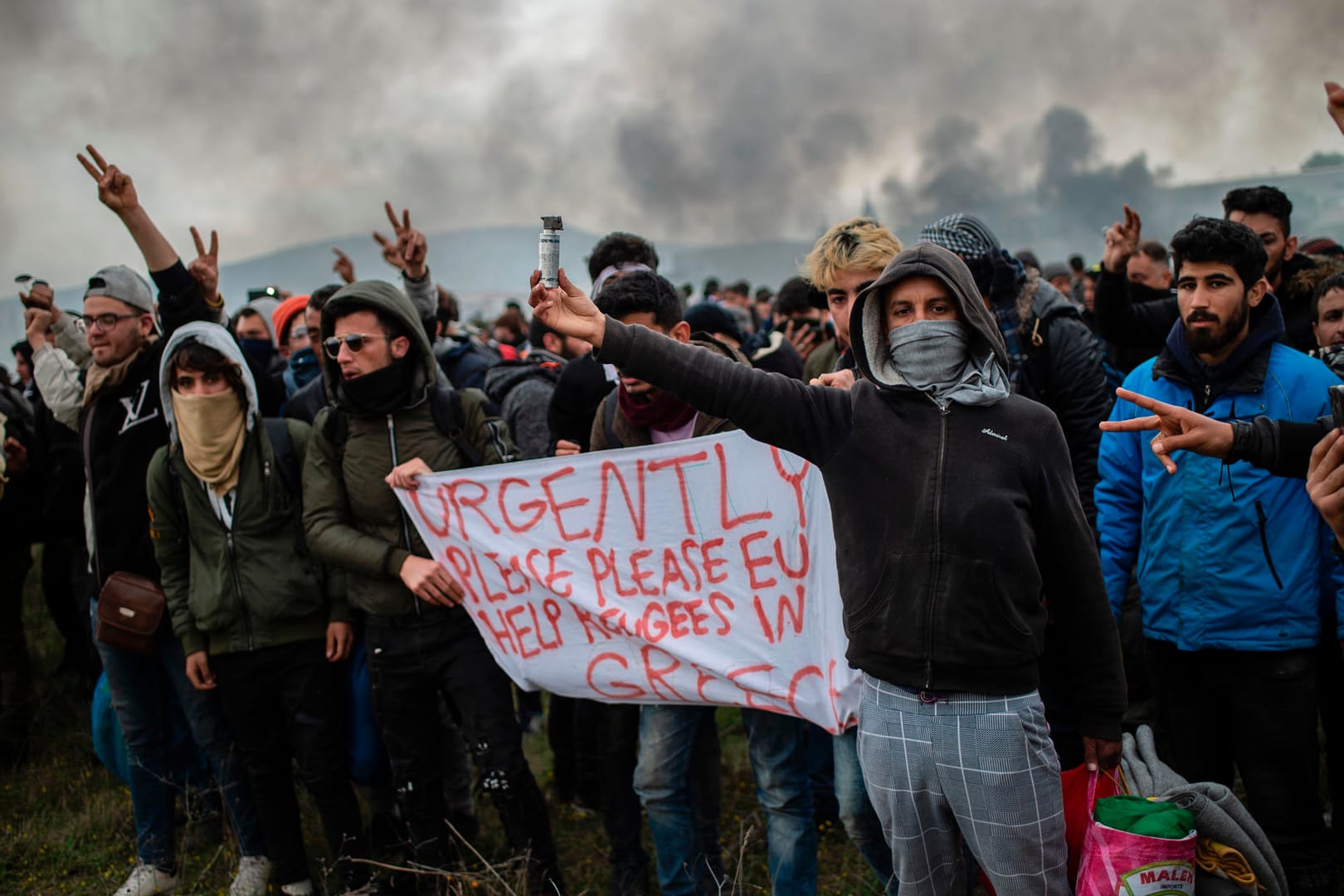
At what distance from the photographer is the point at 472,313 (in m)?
33.4

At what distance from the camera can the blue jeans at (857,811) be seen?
338cm

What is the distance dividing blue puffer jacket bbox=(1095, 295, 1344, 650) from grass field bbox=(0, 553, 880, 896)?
5.83ft

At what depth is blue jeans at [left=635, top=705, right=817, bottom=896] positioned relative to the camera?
3570 millimetres

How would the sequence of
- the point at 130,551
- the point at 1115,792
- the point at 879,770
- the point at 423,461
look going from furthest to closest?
the point at 130,551 < the point at 423,461 < the point at 1115,792 < the point at 879,770

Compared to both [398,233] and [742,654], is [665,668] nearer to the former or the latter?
[742,654]

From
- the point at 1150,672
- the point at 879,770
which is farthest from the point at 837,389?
the point at 1150,672

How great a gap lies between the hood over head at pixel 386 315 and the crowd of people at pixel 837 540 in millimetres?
21

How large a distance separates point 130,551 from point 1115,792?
4163 millimetres

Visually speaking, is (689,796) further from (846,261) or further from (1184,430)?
(1184,430)

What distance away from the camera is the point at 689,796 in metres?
3.82

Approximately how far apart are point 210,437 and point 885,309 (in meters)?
2.92

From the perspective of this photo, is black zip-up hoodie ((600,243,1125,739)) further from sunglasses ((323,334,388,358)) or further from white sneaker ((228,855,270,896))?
white sneaker ((228,855,270,896))

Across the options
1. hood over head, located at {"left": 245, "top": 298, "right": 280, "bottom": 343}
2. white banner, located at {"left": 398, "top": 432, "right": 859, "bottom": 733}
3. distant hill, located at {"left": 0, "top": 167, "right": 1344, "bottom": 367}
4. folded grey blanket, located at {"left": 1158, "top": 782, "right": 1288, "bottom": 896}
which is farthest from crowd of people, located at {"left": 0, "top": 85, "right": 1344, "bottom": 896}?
distant hill, located at {"left": 0, "top": 167, "right": 1344, "bottom": 367}

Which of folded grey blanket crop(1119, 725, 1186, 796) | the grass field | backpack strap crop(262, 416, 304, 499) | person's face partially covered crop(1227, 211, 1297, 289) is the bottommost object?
the grass field
